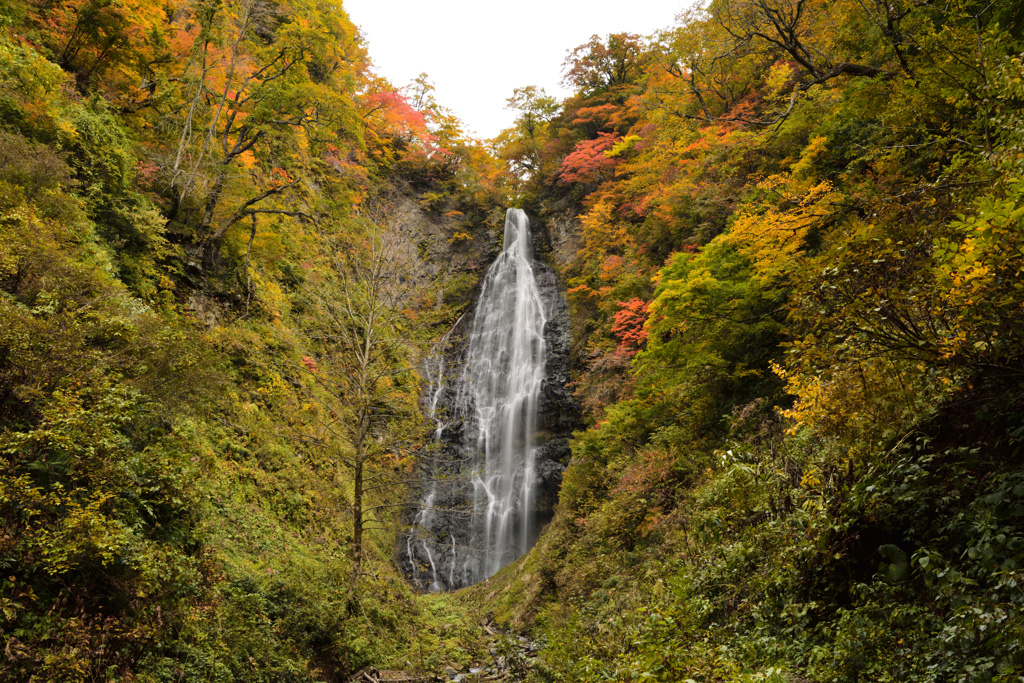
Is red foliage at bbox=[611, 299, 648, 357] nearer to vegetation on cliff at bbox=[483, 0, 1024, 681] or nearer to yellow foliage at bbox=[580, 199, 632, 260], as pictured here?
vegetation on cliff at bbox=[483, 0, 1024, 681]

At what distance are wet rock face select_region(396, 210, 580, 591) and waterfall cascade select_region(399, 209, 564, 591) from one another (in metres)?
0.04

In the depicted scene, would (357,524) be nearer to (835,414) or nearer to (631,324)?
(835,414)

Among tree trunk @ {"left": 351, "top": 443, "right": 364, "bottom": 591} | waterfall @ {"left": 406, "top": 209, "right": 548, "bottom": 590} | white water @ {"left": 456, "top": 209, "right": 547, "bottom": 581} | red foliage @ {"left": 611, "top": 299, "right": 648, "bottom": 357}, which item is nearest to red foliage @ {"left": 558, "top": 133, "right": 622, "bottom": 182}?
white water @ {"left": 456, "top": 209, "right": 547, "bottom": 581}

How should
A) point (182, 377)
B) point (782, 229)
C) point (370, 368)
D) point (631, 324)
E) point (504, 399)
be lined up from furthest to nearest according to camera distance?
point (504, 399), point (631, 324), point (370, 368), point (182, 377), point (782, 229)

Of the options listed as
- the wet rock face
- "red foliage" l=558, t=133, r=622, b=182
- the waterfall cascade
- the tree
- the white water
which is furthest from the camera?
"red foliage" l=558, t=133, r=622, b=182

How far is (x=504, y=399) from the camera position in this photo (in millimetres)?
22250

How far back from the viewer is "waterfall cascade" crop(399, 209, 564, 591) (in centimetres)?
1945

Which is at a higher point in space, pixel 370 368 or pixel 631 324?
pixel 631 324

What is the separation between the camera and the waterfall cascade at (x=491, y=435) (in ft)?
63.8

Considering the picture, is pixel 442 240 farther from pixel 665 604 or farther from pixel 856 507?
pixel 856 507

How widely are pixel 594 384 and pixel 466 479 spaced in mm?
5980

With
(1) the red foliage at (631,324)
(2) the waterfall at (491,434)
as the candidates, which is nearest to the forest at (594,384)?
(1) the red foliage at (631,324)

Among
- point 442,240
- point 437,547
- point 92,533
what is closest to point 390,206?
point 442,240

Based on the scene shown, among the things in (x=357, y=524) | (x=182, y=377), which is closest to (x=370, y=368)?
(x=357, y=524)
